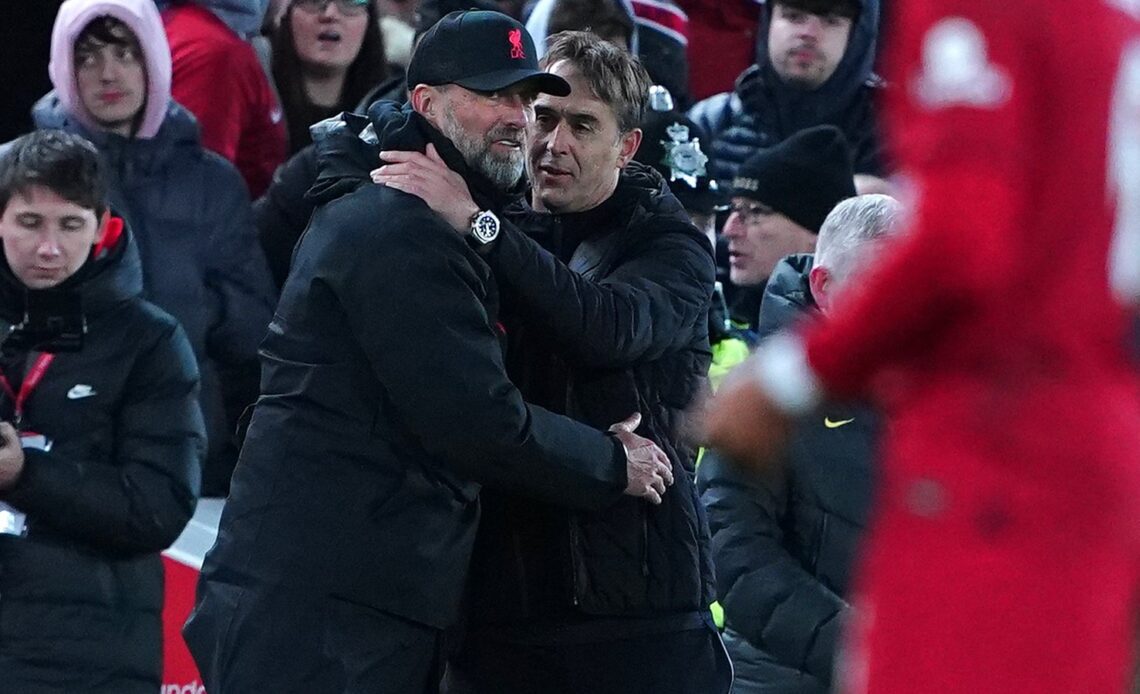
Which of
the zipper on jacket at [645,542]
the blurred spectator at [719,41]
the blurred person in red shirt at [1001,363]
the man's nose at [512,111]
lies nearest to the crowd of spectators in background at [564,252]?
the zipper on jacket at [645,542]

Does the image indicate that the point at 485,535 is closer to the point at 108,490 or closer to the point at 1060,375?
the point at 108,490

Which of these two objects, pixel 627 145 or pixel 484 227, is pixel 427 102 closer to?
pixel 484 227

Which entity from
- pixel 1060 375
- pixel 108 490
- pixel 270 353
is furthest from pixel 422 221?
pixel 1060 375

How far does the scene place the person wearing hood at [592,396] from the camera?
14.9 feet

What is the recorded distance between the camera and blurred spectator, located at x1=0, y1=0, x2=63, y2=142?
7848 millimetres

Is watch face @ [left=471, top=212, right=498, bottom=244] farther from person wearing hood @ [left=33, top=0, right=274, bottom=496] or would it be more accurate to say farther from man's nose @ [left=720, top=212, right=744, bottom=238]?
person wearing hood @ [left=33, top=0, right=274, bottom=496]

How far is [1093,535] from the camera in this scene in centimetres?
284

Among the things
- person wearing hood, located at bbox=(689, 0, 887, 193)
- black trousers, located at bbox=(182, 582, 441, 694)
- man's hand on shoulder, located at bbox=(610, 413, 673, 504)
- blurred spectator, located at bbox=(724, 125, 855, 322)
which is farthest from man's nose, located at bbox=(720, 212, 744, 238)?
black trousers, located at bbox=(182, 582, 441, 694)

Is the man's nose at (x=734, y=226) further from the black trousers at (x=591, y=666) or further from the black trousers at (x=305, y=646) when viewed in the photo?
the black trousers at (x=305, y=646)

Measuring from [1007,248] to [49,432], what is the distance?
3220 mm

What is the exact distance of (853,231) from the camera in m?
5.02

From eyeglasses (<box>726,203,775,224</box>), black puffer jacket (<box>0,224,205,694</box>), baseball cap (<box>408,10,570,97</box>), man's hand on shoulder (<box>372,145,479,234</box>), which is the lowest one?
black puffer jacket (<box>0,224,205,694</box>)

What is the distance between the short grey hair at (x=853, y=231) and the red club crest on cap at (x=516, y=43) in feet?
2.91

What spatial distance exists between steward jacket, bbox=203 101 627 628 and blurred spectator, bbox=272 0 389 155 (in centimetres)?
342
